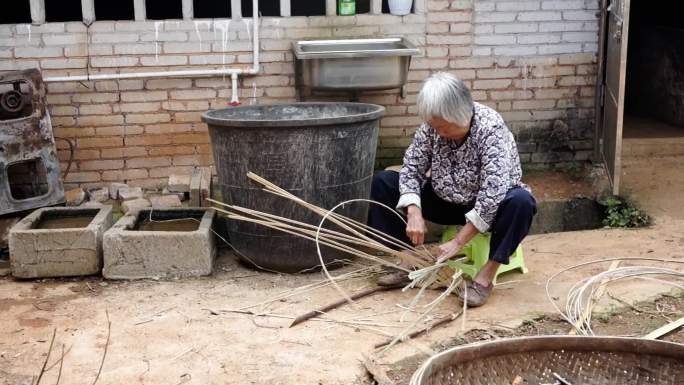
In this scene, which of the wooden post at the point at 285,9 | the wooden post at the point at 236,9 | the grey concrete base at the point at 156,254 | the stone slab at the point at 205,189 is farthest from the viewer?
the wooden post at the point at 285,9

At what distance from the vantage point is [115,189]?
6.25 meters

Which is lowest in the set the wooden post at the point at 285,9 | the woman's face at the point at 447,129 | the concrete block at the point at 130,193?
the concrete block at the point at 130,193

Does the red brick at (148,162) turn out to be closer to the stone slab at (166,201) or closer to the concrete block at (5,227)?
the stone slab at (166,201)

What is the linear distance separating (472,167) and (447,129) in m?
0.32

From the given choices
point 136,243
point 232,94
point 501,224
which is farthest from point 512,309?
point 232,94

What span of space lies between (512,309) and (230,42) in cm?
293

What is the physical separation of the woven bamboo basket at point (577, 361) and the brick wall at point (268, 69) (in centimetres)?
324

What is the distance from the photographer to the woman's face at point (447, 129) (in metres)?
4.30

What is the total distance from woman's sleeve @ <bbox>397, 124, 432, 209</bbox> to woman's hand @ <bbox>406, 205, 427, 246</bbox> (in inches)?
1.7

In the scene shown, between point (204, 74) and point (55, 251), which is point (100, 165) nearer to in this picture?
point (204, 74)

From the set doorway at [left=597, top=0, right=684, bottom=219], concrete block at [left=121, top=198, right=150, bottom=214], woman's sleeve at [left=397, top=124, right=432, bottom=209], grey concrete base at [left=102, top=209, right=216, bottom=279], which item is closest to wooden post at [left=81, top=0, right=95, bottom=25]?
concrete block at [left=121, top=198, right=150, bottom=214]

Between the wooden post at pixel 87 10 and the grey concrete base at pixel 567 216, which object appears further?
the grey concrete base at pixel 567 216

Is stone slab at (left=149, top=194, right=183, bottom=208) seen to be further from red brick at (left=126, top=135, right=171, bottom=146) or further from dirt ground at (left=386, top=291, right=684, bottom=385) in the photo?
dirt ground at (left=386, top=291, right=684, bottom=385)

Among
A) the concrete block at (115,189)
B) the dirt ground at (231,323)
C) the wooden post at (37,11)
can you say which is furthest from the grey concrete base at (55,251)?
the wooden post at (37,11)
